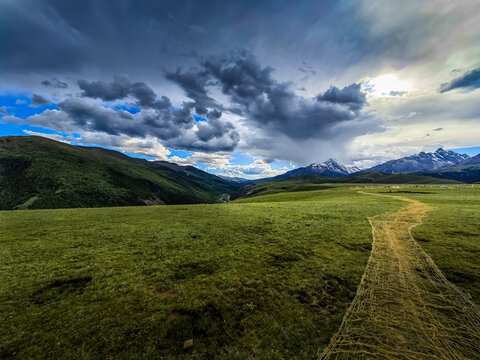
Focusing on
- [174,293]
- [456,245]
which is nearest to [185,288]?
A: [174,293]

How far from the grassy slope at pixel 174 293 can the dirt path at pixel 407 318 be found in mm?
831

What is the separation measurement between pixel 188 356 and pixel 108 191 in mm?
183322

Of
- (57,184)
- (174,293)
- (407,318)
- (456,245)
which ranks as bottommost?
(407,318)

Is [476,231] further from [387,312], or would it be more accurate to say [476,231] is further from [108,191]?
[108,191]

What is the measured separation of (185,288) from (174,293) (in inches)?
28.3

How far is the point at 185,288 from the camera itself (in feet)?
38.8

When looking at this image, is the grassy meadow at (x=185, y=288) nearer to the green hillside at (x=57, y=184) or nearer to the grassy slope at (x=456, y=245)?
the grassy slope at (x=456, y=245)

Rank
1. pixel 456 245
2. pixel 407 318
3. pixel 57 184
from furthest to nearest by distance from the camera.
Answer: pixel 57 184
pixel 456 245
pixel 407 318

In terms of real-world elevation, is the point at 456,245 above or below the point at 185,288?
below

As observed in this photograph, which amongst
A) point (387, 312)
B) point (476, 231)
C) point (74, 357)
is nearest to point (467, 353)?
point (387, 312)

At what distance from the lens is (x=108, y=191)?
156m

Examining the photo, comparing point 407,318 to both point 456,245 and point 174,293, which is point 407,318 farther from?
point 456,245

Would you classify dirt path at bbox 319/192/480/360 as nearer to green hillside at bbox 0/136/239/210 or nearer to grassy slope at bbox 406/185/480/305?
grassy slope at bbox 406/185/480/305

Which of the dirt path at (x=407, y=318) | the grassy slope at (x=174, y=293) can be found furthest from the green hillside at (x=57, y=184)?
the dirt path at (x=407, y=318)
